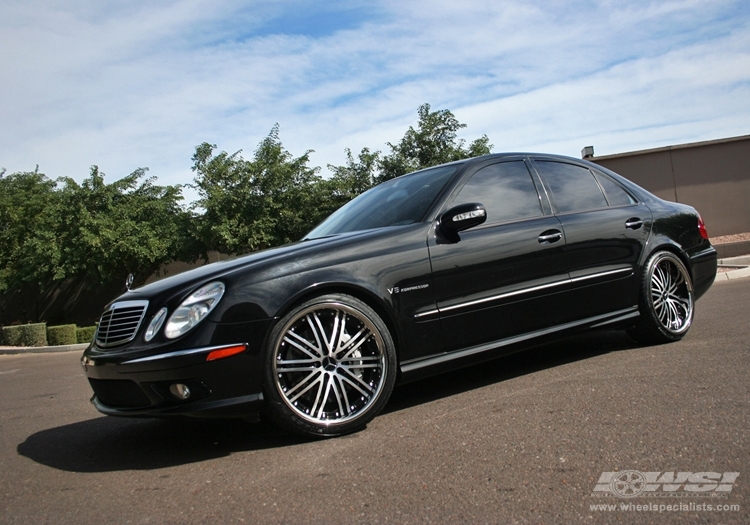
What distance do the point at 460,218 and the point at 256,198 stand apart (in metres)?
20.4

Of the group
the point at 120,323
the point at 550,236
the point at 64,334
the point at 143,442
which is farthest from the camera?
the point at 64,334

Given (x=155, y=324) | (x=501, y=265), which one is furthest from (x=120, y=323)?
(x=501, y=265)

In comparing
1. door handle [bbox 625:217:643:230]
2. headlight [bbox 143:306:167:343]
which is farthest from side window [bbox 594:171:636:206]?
headlight [bbox 143:306:167:343]

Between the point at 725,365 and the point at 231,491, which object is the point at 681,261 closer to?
the point at 725,365

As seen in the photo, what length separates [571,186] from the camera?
5.12 metres

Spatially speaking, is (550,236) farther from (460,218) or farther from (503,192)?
(460,218)

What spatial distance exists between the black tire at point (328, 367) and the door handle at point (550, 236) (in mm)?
1408

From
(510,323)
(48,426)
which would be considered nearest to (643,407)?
(510,323)

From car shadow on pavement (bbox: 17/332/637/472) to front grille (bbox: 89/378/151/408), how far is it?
0.30 m

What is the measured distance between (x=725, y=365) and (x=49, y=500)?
12.9 feet

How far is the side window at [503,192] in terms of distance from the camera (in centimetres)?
455

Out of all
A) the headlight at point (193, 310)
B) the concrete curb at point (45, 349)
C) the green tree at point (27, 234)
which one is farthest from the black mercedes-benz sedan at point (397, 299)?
the green tree at point (27, 234)

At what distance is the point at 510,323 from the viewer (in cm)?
433

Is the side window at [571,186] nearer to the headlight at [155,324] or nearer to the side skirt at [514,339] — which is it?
the side skirt at [514,339]
